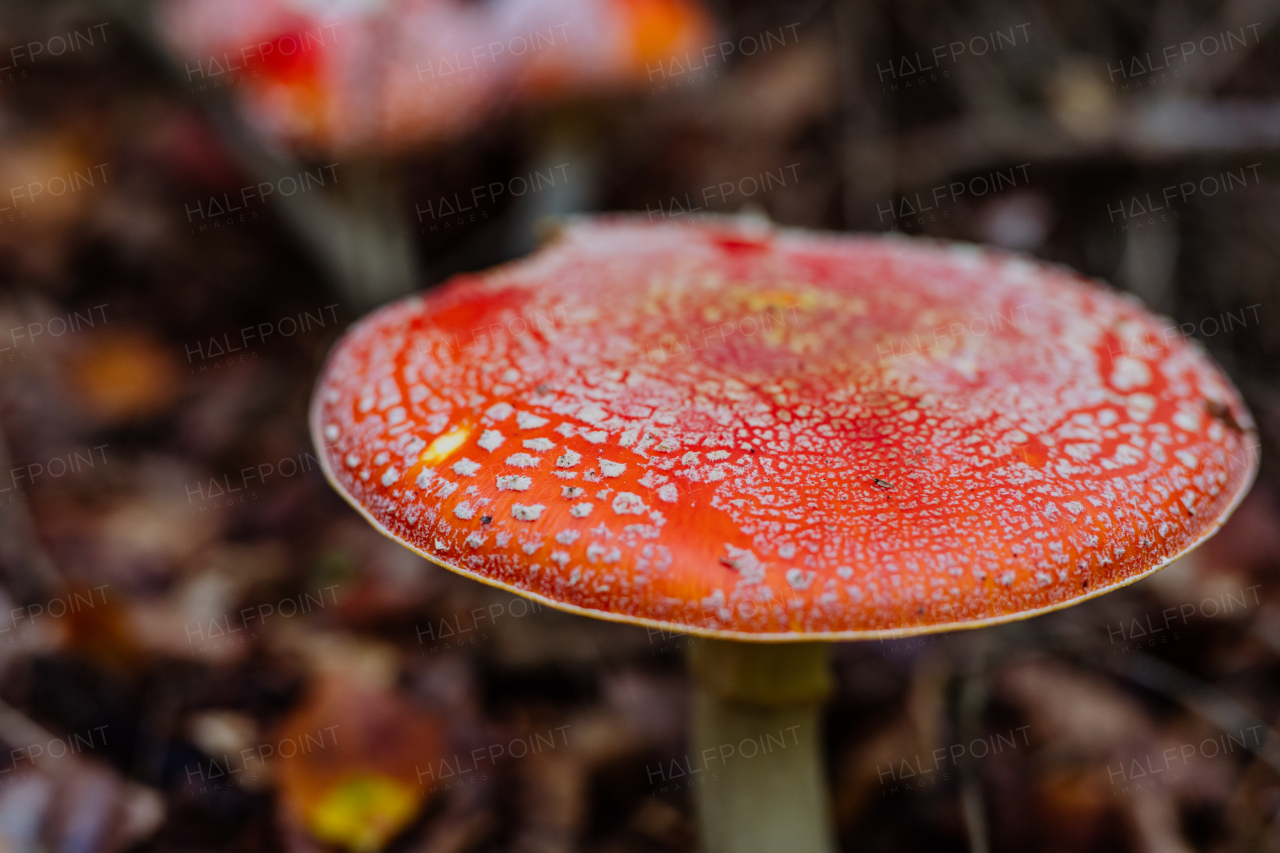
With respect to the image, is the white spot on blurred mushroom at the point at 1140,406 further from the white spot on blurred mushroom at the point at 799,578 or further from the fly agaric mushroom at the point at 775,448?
the white spot on blurred mushroom at the point at 799,578

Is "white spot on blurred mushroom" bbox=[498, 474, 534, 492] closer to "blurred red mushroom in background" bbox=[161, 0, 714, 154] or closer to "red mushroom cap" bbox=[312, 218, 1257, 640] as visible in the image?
"red mushroom cap" bbox=[312, 218, 1257, 640]

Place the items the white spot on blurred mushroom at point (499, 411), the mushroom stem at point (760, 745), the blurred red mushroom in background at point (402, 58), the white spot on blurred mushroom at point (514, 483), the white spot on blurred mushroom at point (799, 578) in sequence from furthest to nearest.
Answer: the blurred red mushroom in background at point (402, 58) → the mushroom stem at point (760, 745) → the white spot on blurred mushroom at point (499, 411) → the white spot on blurred mushroom at point (514, 483) → the white spot on blurred mushroom at point (799, 578)

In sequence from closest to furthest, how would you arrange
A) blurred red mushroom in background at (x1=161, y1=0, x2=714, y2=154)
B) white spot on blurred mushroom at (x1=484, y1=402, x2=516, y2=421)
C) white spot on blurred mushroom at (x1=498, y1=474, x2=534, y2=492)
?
white spot on blurred mushroom at (x1=498, y1=474, x2=534, y2=492), white spot on blurred mushroom at (x1=484, y1=402, x2=516, y2=421), blurred red mushroom in background at (x1=161, y1=0, x2=714, y2=154)

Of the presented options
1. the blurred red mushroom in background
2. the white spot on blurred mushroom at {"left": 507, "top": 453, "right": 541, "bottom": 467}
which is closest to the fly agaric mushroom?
the white spot on blurred mushroom at {"left": 507, "top": 453, "right": 541, "bottom": 467}

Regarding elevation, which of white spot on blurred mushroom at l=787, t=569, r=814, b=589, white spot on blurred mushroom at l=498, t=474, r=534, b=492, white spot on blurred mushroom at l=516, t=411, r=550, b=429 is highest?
white spot on blurred mushroom at l=516, t=411, r=550, b=429

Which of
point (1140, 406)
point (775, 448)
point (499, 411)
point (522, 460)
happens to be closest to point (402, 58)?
point (499, 411)

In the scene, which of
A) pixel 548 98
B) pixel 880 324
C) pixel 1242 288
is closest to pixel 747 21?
pixel 548 98

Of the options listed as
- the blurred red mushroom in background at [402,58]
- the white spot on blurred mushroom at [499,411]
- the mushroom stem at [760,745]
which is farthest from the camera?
the blurred red mushroom in background at [402,58]

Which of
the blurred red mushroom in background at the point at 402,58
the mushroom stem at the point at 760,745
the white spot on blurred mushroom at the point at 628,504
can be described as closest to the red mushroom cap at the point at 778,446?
the white spot on blurred mushroom at the point at 628,504
